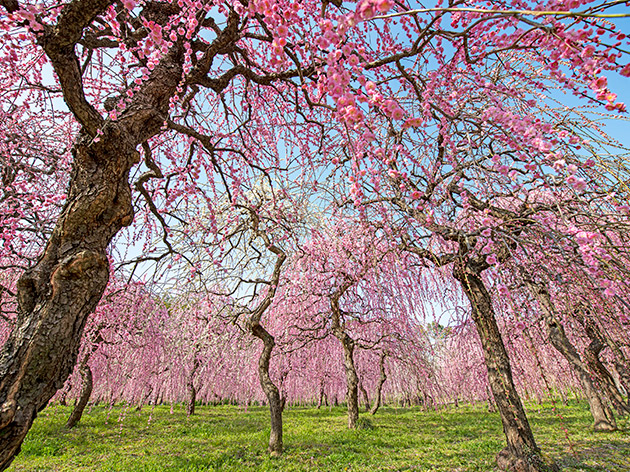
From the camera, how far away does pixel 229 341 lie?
7.92 metres

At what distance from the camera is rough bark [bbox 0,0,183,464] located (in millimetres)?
1785

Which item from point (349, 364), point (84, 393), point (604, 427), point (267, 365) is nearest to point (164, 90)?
point (267, 365)

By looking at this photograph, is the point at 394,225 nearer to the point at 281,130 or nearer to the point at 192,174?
the point at 281,130

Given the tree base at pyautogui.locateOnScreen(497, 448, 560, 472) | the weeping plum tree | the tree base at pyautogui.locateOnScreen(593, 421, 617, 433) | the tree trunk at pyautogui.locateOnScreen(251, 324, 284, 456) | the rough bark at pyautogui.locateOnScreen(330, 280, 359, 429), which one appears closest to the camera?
the weeping plum tree

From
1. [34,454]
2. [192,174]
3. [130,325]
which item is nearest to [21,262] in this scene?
[130,325]

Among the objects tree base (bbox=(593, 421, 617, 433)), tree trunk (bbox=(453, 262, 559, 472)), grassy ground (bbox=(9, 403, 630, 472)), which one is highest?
tree trunk (bbox=(453, 262, 559, 472))

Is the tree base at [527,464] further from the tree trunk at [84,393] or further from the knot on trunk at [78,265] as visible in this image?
the tree trunk at [84,393]

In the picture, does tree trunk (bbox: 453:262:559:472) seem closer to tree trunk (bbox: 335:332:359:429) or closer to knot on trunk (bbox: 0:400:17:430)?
knot on trunk (bbox: 0:400:17:430)

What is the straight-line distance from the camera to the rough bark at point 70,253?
1785mm

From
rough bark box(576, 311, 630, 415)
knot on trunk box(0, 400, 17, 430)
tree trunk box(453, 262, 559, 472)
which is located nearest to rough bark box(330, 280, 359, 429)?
tree trunk box(453, 262, 559, 472)

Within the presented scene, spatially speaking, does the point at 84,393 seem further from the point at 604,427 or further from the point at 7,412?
the point at 604,427

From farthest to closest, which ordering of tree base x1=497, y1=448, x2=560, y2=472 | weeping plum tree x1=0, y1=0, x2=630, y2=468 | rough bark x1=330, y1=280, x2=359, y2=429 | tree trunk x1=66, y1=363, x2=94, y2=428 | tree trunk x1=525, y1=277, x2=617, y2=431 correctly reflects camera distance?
rough bark x1=330, y1=280, x2=359, y2=429 → tree trunk x1=66, y1=363, x2=94, y2=428 → tree trunk x1=525, y1=277, x2=617, y2=431 → tree base x1=497, y1=448, x2=560, y2=472 → weeping plum tree x1=0, y1=0, x2=630, y2=468

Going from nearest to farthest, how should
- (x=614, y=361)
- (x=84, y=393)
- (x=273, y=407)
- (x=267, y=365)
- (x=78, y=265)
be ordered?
1. (x=78, y=265)
2. (x=614, y=361)
3. (x=273, y=407)
4. (x=267, y=365)
5. (x=84, y=393)

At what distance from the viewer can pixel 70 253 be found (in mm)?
2152
